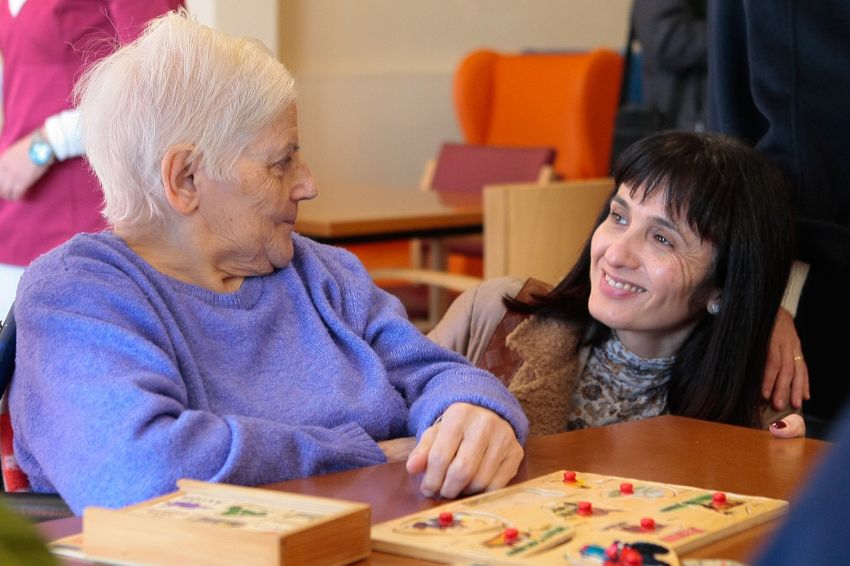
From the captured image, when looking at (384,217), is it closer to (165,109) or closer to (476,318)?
(476,318)

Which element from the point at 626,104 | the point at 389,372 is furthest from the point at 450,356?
the point at 626,104

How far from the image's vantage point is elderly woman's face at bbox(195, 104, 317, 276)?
165 centimetres

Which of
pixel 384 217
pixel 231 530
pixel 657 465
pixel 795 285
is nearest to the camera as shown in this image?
pixel 231 530

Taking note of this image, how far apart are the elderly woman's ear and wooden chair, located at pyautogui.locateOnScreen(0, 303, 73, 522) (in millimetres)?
236

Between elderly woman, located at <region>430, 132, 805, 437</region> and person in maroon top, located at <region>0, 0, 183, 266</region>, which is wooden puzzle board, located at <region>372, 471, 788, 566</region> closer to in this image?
elderly woman, located at <region>430, 132, 805, 437</region>

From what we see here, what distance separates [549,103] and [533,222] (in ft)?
8.10

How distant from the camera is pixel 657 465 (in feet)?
4.76

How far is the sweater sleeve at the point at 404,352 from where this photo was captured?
1661 millimetres

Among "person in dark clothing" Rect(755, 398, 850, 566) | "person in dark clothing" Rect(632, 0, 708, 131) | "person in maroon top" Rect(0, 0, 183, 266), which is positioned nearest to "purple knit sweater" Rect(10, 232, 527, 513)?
"person in maroon top" Rect(0, 0, 183, 266)

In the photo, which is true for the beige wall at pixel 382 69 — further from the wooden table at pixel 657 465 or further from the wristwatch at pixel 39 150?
the wooden table at pixel 657 465

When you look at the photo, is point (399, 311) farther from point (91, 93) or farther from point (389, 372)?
point (91, 93)

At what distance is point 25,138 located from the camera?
243cm

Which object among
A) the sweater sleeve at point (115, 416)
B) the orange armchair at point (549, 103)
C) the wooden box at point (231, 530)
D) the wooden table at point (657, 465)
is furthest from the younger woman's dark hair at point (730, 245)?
the orange armchair at point (549, 103)

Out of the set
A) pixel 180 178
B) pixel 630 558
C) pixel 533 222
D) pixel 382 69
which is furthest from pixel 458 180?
pixel 630 558
